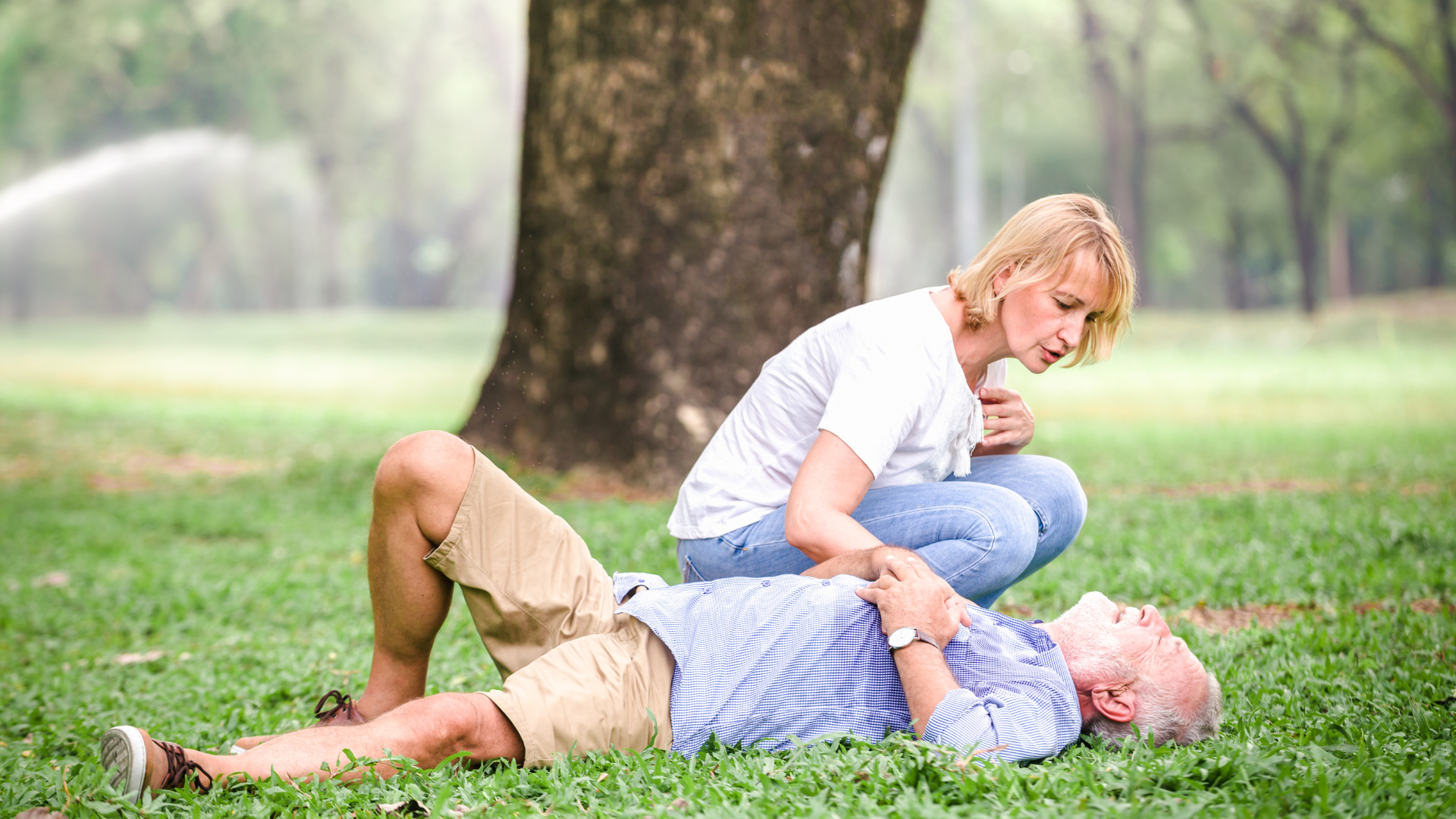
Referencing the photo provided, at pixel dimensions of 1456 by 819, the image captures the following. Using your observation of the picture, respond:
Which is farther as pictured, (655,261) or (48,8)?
(48,8)

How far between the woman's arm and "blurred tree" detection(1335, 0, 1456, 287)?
28154mm

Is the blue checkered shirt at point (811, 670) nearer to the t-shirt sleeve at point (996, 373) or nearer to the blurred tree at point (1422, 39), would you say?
the t-shirt sleeve at point (996, 373)

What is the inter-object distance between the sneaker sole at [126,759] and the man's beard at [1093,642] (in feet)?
7.40

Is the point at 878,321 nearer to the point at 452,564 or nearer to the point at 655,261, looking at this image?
the point at 452,564

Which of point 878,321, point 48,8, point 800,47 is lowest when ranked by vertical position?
point 878,321

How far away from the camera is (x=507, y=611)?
328cm

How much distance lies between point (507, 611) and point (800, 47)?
523 centimetres

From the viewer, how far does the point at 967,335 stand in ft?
11.8

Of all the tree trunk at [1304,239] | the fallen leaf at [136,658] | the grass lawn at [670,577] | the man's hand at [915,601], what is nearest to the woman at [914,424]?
the man's hand at [915,601]

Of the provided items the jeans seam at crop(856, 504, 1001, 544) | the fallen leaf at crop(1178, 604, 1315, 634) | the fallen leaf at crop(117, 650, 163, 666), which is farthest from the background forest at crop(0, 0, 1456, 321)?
the jeans seam at crop(856, 504, 1001, 544)

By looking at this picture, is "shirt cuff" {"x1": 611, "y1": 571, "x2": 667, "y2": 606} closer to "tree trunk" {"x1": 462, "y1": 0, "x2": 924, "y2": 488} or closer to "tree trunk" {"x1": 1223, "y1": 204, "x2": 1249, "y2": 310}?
"tree trunk" {"x1": 462, "y1": 0, "x2": 924, "y2": 488}

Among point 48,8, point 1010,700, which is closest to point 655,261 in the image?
point 1010,700

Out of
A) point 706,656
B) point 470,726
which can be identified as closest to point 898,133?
point 706,656

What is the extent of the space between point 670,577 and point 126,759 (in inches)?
122
